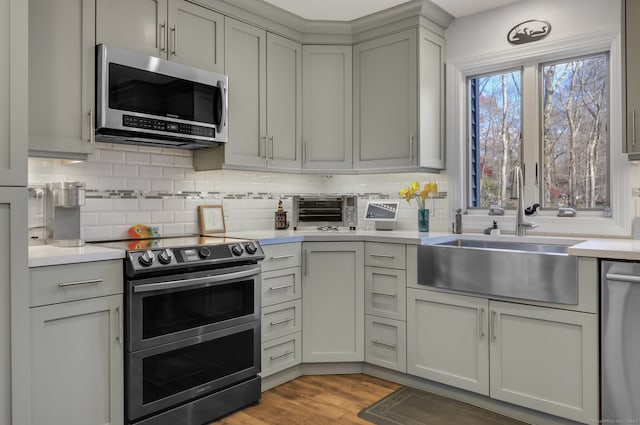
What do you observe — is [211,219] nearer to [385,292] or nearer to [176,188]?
[176,188]

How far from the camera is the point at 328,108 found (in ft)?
11.7

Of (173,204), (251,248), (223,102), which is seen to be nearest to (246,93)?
(223,102)

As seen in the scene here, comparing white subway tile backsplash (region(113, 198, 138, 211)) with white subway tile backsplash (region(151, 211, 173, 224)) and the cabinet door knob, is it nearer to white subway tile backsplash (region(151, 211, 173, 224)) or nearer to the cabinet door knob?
white subway tile backsplash (region(151, 211, 173, 224))

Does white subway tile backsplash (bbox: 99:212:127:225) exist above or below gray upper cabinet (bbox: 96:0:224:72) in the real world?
below

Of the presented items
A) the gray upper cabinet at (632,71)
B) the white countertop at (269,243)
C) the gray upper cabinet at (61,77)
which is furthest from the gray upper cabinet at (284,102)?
A: the gray upper cabinet at (632,71)

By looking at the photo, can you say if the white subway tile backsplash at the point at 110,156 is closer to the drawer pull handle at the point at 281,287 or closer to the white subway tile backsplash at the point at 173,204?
the white subway tile backsplash at the point at 173,204

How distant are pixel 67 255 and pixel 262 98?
5.63 feet

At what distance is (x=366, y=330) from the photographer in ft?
10.3

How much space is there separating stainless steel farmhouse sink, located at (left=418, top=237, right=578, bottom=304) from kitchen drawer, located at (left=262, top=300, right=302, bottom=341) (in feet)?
2.73

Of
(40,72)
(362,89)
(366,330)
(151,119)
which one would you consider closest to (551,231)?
(366,330)

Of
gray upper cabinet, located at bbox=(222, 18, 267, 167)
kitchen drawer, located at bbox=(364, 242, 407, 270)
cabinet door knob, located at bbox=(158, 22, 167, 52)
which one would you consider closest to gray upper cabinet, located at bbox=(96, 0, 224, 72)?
cabinet door knob, located at bbox=(158, 22, 167, 52)

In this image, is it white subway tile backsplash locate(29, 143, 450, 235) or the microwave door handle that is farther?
the microwave door handle

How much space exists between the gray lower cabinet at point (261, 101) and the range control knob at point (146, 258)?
0.96m

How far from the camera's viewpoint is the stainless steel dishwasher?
2117mm
